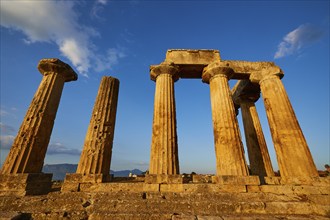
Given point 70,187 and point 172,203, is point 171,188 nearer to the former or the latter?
point 172,203

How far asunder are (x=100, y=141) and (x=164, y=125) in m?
3.54

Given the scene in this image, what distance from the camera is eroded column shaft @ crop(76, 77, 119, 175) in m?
8.30

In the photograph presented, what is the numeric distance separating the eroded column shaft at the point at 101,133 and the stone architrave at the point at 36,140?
1.88 meters

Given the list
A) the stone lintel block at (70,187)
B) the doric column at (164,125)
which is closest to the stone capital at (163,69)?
the doric column at (164,125)

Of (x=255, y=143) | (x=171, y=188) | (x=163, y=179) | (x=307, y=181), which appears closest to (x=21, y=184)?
(x=163, y=179)

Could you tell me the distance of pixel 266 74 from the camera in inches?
446

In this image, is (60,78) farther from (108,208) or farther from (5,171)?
(108,208)

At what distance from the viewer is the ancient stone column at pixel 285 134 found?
333 inches

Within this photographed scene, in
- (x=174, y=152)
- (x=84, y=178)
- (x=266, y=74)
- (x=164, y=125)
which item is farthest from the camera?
(x=266, y=74)

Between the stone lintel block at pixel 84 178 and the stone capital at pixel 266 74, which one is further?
the stone capital at pixel 266 74

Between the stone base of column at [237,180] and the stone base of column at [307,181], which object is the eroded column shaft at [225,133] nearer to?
the stone base of column at [237,180]

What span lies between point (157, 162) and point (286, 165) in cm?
686

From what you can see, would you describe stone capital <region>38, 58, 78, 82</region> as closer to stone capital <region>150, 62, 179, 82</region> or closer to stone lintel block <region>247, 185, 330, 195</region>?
stone capital <region>150, 62, 179, 82</region>

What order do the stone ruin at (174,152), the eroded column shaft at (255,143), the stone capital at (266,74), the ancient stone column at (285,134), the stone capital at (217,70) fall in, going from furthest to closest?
the eroded column shaft at (255,143), the stone capital at (266,74), the stone capital at (217,70), the ancient stone column at (285,134), the stone ruin at (174,152)
